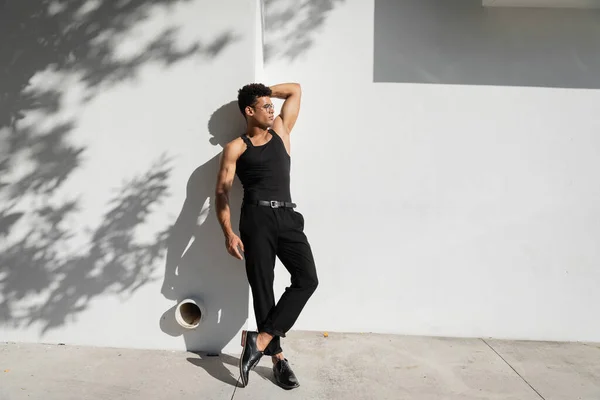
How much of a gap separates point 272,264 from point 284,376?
74 centimetres

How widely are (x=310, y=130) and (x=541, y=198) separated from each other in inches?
77.6

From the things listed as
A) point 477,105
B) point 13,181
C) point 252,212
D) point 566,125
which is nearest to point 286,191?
point 252,212

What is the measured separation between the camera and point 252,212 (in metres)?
3.86

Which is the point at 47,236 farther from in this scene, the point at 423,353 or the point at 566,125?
the point at 566,125

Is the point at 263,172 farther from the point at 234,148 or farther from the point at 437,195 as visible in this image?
the point at 437,195

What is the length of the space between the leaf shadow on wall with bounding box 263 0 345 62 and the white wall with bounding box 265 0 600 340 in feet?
0.07

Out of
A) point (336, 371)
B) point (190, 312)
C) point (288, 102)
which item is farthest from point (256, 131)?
point (336, 371)

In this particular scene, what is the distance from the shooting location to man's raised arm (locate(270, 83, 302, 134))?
4246mm

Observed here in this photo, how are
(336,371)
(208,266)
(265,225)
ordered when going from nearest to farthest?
(265,225) < (336,371) < (208,266)

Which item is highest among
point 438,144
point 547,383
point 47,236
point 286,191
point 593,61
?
point 593,61

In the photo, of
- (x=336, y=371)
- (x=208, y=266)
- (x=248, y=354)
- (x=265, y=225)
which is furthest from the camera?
(x=208, y=266)

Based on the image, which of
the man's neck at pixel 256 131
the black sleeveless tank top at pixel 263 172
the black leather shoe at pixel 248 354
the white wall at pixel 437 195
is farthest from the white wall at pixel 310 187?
the black leather shoe at pixel 248 354

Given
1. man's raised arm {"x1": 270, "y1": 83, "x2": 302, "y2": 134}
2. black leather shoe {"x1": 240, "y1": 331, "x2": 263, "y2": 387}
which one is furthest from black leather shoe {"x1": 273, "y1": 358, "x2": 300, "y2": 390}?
man's raised arm {"x1": 270, "y1": 83, "x2": 302, "y2": 134}

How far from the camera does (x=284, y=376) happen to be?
370 cm
